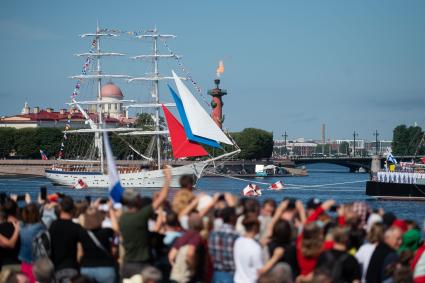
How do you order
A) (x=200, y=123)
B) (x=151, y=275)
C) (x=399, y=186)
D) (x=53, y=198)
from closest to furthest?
(x=151, y=275) < (x=53, y=198) < (x=200, y=123) < (x=399, y=186)

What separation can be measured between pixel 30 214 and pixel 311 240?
3.34 m

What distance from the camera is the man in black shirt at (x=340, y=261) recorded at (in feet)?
31.0

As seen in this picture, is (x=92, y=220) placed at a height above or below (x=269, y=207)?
below

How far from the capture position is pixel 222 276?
10625mm

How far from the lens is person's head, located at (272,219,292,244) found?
1012cm

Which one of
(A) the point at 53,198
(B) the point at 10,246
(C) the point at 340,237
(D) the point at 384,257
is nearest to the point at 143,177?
(A) the point at 53,198

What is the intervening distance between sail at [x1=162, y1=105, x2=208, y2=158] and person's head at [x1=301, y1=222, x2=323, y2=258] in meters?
53.9

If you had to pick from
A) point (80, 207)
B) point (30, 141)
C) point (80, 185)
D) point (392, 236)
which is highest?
point (30, 141)

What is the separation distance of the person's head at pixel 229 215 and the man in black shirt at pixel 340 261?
48.3 inches

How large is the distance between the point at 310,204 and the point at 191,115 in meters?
46.4

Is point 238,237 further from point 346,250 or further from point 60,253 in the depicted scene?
point 60,253

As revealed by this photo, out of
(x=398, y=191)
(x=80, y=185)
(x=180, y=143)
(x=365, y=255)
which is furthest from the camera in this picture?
(x=80, y=185)

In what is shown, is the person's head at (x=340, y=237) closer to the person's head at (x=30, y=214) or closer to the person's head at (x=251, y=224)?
the person's head at (x=251, y=224)

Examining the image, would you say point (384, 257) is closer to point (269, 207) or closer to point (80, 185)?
point (269, 207)
